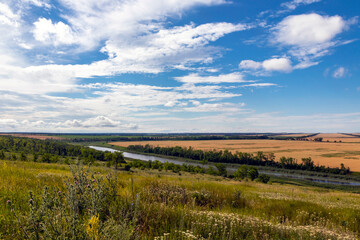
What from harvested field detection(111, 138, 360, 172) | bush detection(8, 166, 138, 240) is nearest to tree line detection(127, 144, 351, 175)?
harvested field detection(111, 138, 360, 172)

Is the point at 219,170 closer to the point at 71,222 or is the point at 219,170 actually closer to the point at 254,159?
the point at 254,159

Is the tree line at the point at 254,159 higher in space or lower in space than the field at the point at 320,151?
lower

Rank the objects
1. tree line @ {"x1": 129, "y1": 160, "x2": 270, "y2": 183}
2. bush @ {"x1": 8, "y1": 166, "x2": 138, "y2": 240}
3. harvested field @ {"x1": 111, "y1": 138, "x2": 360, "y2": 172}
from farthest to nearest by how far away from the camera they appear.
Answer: harvested field @ {"x1": 111, "y1": 138, "x2": 360, "y2": 172}, tree line @ {"x1": 129, "y1": 160, "x2": 270, "y2": 183}, bush @ {"x1": 8, "y1": 166, "x2": 138, "y2": 240}

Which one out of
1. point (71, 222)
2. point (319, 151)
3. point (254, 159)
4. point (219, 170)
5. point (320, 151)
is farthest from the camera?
point (319, 151)

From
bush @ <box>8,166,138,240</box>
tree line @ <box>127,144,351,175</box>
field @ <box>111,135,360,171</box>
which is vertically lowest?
tree line @ <box>127,144,351,175</box>

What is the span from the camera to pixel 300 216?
6234 millimetres

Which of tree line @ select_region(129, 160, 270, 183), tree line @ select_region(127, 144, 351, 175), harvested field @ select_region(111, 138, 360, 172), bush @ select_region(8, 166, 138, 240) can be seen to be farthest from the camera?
harvested field @ select_region(111, 138, 360, 172)

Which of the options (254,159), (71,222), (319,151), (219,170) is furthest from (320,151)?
(71,222)

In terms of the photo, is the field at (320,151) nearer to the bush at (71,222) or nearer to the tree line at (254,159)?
the tree line at (254,159)

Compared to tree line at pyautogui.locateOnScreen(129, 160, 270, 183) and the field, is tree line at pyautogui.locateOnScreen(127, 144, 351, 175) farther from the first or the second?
tree line at pyautogui.locateOnScreen(129, 160, 270, 183)

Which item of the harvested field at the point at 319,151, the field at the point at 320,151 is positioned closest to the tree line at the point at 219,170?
the harvested field at the point at 319,151

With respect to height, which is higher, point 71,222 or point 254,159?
point 71,222

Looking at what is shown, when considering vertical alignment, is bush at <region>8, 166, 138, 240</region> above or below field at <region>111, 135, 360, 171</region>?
above

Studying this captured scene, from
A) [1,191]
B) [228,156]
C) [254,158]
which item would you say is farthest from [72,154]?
[1,191]
